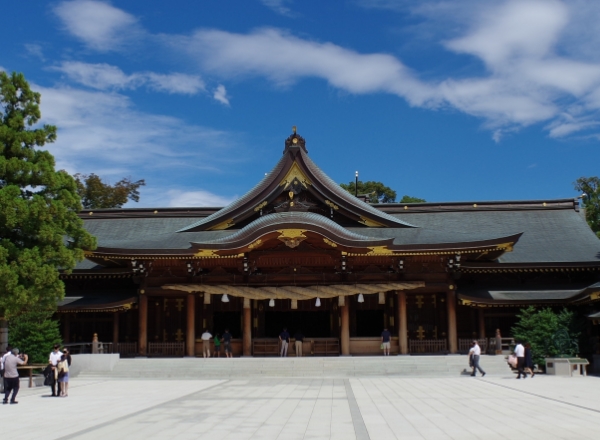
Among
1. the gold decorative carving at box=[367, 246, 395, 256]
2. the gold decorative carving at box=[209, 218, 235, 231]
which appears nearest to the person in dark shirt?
the gold decorative carving at box=[367, 246, 395, 256]

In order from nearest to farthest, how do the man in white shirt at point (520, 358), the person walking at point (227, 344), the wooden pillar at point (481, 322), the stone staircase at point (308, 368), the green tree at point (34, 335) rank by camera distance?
the man in white shirt at point (520, 358)
the green tree at point (34, 335)
the stone staircase at point (308, 368)
the person walking at point (227, 344)
the wooden pillar at point (481, 322)

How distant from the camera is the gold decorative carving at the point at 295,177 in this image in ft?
A: 98.2

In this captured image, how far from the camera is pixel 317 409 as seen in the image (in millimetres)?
14352

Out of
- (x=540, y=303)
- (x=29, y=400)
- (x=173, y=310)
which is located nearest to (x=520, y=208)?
(x=540, y=303)

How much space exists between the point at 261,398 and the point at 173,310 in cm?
1490

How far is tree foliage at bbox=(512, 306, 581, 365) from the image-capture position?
24625 millimetres

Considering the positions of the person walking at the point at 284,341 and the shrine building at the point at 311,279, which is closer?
the shrine building at the point at 311,279

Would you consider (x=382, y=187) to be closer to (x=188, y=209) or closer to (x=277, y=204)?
(x=188, y=209)

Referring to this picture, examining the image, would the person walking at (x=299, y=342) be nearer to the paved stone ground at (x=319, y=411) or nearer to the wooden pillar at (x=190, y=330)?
the wooden pillar at (x=190, y=330)

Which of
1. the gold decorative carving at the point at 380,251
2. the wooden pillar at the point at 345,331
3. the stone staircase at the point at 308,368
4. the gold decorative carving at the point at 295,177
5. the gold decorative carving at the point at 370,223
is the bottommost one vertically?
the stone staircase at the point at 308,368

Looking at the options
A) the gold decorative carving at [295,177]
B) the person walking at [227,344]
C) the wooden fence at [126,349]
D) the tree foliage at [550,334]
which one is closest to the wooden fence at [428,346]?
the tree foliage at [550,334]

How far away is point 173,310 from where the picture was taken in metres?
30.9

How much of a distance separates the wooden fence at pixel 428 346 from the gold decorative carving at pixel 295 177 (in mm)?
8611

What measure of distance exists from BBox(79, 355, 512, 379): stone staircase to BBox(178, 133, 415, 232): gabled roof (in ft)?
23.4
